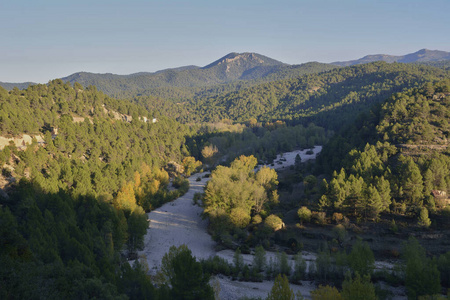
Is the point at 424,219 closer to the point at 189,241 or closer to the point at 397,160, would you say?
the point at 397,160

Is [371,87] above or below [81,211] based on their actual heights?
above

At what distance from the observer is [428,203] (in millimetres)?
49062

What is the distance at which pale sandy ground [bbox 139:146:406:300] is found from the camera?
3178 centimetres

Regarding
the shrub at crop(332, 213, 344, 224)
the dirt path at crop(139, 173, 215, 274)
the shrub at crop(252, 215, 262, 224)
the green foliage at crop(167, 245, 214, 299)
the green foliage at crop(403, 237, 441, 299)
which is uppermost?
the green foliage at crop(167, 245, 214, 299)

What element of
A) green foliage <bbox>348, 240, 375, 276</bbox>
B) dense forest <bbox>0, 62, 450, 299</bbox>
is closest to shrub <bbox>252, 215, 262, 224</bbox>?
dense forest <bbox>0, 62, 450, 299</bbox>

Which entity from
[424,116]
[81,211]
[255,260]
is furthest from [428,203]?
[81,211]

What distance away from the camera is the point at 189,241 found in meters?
49.7

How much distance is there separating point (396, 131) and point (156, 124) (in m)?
86.2

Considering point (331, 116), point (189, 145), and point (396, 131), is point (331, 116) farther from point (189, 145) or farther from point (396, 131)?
point (396, 131)

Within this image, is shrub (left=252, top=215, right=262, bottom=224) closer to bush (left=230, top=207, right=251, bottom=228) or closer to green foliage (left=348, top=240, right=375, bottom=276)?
bush (left=230, top=207, right=251, bottom=228)

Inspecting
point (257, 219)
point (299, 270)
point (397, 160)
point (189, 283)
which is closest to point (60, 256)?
point (189, 283)

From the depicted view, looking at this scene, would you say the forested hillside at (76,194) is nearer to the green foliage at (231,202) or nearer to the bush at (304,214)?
the green foliage at (231,202)

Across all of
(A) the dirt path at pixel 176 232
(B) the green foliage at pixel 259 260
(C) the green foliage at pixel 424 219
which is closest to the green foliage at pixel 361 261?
(B) the green foliage at pixel 259 260

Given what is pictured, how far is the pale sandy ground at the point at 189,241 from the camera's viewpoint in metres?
31.8
